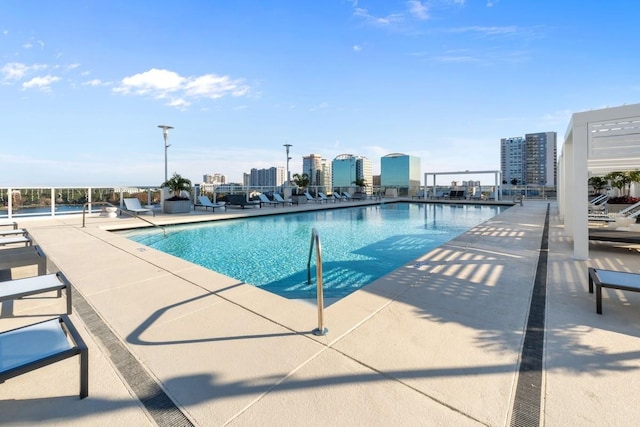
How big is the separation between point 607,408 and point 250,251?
543 cm

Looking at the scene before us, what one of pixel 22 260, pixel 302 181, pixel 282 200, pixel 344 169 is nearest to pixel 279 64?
pixel 282 200

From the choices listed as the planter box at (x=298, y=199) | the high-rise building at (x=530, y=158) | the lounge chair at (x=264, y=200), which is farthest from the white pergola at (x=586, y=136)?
the high-rise building at (x=530, y=158)

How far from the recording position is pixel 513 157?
6550 centimetres

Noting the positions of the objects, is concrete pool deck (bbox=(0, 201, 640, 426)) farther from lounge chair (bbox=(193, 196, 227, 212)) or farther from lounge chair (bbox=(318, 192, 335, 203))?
lounge chair (bbox=(318, 192, 335, 203))

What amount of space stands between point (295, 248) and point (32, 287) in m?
4.38

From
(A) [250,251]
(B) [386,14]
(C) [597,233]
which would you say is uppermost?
(B) [386,14]

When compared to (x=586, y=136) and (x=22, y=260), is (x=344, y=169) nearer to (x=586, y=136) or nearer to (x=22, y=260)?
(x=586, y=136)

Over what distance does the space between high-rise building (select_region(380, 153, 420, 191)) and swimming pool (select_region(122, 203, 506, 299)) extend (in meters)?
27.3

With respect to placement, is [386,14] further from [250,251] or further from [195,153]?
[195,153]

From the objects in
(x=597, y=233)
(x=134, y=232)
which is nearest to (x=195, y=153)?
(x=134, y=232)

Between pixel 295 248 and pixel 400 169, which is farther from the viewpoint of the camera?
pixel 400 169

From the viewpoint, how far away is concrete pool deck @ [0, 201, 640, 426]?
141 centimetres

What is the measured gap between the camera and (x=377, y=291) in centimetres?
301

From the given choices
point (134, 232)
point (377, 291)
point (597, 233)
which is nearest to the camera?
point (377, 291)
